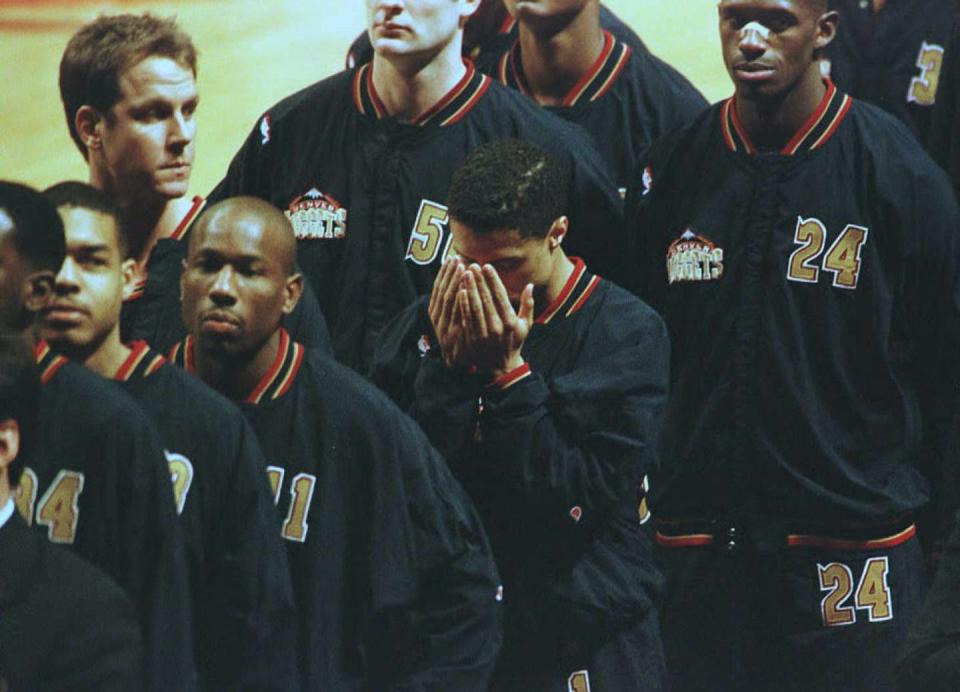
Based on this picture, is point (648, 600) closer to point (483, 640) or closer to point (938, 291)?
point (483, 640)

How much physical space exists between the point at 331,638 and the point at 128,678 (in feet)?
1.79

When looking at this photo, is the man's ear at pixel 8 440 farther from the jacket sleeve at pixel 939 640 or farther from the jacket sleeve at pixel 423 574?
the jacket sleeve at pixel 939 640

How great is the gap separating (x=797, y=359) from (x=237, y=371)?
1059 millimetres

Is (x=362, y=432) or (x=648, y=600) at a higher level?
(x=362, y=432)

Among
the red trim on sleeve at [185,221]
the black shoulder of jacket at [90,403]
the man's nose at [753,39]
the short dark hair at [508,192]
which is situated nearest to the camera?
the black shoulder of jacket at [90,403]

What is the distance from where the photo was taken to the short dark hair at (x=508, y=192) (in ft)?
11.0

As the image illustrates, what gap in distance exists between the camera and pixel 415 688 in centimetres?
318

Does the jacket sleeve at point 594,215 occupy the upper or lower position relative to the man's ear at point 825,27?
lower

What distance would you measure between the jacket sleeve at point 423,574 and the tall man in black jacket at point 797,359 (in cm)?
72

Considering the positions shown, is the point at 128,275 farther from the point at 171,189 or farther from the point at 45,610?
the point at 45,610

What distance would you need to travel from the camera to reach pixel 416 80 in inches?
152

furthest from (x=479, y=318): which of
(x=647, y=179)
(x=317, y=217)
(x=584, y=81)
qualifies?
(x=584, y=81)

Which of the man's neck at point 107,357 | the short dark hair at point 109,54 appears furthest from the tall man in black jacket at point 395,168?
the man's neck at point 107,357

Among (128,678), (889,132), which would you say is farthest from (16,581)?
(889,132)
